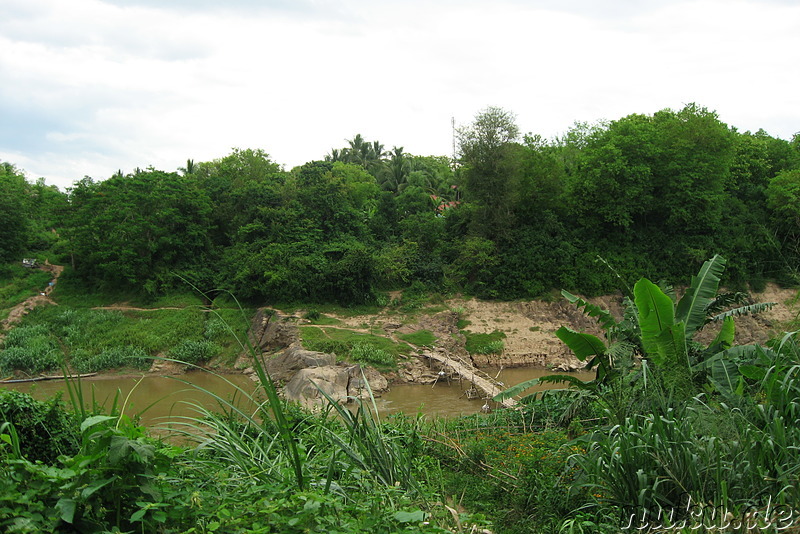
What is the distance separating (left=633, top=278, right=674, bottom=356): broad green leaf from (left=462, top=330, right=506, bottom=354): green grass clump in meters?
11.5

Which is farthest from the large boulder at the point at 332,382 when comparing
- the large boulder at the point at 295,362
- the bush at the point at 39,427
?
the bush at the point at 39,427

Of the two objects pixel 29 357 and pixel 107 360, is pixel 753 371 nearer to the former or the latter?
pixel 107 360

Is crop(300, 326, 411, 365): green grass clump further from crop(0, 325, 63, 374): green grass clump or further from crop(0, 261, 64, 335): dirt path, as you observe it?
crop(0, 261, 64, 335): dirt path

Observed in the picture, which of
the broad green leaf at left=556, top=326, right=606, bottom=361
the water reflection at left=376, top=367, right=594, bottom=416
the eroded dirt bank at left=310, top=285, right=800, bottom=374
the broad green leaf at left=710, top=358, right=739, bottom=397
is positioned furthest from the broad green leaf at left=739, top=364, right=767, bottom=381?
the eroded dirt bank at left=310, top=285, right=800, bottom=374

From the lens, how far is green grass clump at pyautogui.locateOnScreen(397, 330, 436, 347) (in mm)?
18125

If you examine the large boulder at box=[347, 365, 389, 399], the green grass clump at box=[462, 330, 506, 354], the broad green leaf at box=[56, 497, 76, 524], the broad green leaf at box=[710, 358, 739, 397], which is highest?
the broad green leaf at box=[56, 497, 76, 524]

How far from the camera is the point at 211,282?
22.1 metres

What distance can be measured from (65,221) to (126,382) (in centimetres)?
893

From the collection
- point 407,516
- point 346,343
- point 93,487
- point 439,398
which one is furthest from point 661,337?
point 346,343

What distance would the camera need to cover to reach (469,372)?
15680mm

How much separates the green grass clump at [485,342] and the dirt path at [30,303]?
53.4ft

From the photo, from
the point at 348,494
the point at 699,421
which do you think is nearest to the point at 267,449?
the point at 348,494

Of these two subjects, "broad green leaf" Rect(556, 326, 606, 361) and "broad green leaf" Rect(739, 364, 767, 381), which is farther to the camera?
"broad green leaf" Rect(556, 326, 606, 361)

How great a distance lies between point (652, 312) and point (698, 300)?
1.53 m
